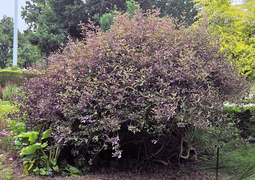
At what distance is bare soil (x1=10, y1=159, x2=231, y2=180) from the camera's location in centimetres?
271

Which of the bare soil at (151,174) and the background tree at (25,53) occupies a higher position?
the background tree at (25,53)

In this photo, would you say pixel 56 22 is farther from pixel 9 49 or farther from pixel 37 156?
pixel 9 49

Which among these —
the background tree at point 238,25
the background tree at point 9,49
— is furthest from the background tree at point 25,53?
the background tree at point 238,25

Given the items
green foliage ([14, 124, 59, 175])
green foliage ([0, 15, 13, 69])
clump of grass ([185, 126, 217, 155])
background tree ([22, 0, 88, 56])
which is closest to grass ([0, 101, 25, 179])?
green foliage ([14, 124, 59, 175])

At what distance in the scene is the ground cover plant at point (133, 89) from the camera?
7.77 feet

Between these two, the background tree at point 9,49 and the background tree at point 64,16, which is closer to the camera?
the background tree at point 64,16

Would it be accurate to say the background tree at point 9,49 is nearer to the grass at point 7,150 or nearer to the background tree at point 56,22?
the background tree at point 56,22

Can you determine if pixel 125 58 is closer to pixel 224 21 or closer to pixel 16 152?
pixel 16 152

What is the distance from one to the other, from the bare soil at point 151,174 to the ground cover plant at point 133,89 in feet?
0.64

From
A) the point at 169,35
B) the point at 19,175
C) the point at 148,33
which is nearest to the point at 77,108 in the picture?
the point at 19,175

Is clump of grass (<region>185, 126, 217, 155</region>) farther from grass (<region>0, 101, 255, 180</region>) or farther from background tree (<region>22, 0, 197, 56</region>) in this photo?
background tree (<region>22, 0, 197, 56</region>)

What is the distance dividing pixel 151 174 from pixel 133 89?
1.51 m

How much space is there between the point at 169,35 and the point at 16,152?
121 inches

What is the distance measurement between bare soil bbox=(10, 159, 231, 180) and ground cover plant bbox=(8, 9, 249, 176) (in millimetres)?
196
